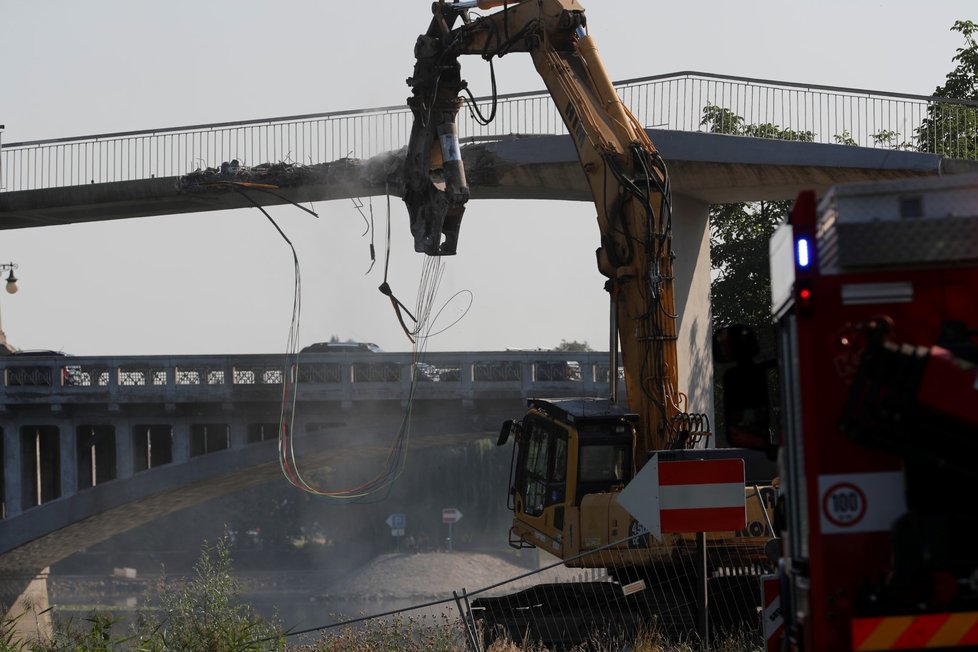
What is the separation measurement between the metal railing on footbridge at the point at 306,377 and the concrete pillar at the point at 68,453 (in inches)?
39.9

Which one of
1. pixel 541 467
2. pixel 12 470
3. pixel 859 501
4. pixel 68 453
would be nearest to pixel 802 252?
pixel 859 501

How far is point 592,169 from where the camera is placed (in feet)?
51.3

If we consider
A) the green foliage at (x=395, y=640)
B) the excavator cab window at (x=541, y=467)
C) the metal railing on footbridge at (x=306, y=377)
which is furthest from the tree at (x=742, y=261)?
the green foliage at (x=395, y=640)

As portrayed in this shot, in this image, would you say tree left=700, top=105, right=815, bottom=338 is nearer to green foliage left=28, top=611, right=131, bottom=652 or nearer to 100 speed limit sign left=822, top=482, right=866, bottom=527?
green foliage left=28, top=611, right=131, bottom=652

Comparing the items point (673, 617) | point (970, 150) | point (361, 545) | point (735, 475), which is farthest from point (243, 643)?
point (361, 545)

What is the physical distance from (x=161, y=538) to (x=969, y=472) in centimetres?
7467

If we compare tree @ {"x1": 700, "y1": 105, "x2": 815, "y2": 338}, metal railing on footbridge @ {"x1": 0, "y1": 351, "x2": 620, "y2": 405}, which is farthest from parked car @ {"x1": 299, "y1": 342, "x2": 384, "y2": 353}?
tree @ {"x1": 700, "y1": 105, "x2": 815, "y2": 338}

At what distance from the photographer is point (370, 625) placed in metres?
12.0

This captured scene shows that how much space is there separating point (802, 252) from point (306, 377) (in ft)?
101

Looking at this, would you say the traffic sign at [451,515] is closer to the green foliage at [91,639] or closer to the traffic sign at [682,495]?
the green foliage at [91,639]

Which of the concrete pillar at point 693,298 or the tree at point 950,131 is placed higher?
the tree at point 950,131

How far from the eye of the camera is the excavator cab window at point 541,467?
15.9m

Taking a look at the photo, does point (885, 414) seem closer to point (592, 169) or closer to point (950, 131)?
point (592, 169)

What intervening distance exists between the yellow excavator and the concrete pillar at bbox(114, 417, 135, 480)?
22604mm
